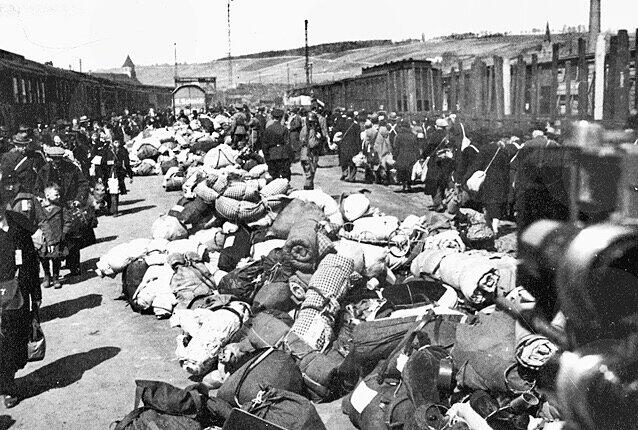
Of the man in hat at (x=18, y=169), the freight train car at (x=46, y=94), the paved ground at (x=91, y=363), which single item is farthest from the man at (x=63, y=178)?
the freight train car at (x=46, y=94)

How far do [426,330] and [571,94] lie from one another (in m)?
9.03

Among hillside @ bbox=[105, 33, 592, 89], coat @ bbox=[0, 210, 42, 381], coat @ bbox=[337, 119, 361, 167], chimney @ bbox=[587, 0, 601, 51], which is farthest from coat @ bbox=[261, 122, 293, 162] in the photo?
hillside @ bbox=[105, 33, 592, 89]

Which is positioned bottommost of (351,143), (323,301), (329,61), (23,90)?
(323,301)

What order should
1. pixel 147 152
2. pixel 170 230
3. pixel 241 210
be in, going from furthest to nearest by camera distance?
pixel 147 152
pixel 170 230
pixel 241 210

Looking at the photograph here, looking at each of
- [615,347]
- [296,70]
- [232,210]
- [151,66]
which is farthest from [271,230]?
[151,66]

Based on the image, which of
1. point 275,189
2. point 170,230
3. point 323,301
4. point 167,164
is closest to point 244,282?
point 323,301

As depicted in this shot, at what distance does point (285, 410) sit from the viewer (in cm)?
511

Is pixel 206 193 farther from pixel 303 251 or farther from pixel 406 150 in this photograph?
pixel 406 150

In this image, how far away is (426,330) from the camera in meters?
6.02

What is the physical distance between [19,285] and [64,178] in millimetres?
5481

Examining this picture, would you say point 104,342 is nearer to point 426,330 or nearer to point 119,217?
point 426,330

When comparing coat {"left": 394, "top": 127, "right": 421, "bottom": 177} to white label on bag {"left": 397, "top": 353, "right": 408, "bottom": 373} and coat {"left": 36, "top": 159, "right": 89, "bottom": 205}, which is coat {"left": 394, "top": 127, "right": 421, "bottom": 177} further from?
white label on bag {"left": 397, "top": 353, "right": 408, "bottom": 373}

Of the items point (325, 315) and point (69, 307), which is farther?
point (69, 307)

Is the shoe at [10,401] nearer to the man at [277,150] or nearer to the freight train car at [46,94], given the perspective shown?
the man at [277,150]
